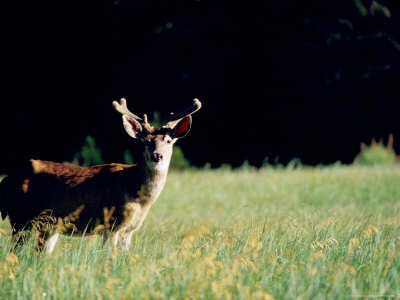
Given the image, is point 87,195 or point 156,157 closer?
point 156,157

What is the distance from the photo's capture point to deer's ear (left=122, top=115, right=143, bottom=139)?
6.62 m

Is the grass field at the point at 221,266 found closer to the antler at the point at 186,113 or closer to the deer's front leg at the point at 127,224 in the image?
the deer's front leg at the point at 127,224

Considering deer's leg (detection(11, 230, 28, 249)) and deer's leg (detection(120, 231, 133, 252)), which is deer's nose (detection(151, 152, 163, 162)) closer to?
deer's leg (detection(120, 231, 133, 252))

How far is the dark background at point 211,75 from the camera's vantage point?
17156mm

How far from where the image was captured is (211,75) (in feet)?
63.1

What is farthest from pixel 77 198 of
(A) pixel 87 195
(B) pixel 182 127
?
(B) pixel 182 127

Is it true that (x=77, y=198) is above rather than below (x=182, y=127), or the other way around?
below

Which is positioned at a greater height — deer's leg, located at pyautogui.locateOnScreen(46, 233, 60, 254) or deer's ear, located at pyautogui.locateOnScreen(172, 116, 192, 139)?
deer's ear, located at pyautogui.locateOnScreen(172, 116, 192, 139)

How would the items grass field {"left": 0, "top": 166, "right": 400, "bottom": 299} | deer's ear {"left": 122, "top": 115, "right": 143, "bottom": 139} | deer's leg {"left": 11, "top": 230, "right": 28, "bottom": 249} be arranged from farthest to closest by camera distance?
1. deer's ear {"left": 122, "top": 115, "right": 143, "bottom": 139}
2. deer's leg {"left": 11, "top": 230, "right": 28, "bottom": 249}
3. grass field {"left": 0, "top": 166, "right": 400, "bottom": 299}

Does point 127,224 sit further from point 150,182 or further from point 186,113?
point 186,113

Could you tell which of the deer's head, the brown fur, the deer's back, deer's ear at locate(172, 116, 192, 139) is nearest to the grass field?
the brown fur

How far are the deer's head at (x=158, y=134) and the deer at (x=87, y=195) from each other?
0.04 feet

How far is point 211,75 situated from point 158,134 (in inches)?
505

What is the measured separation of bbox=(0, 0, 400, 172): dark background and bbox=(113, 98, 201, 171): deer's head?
10.1 metres
